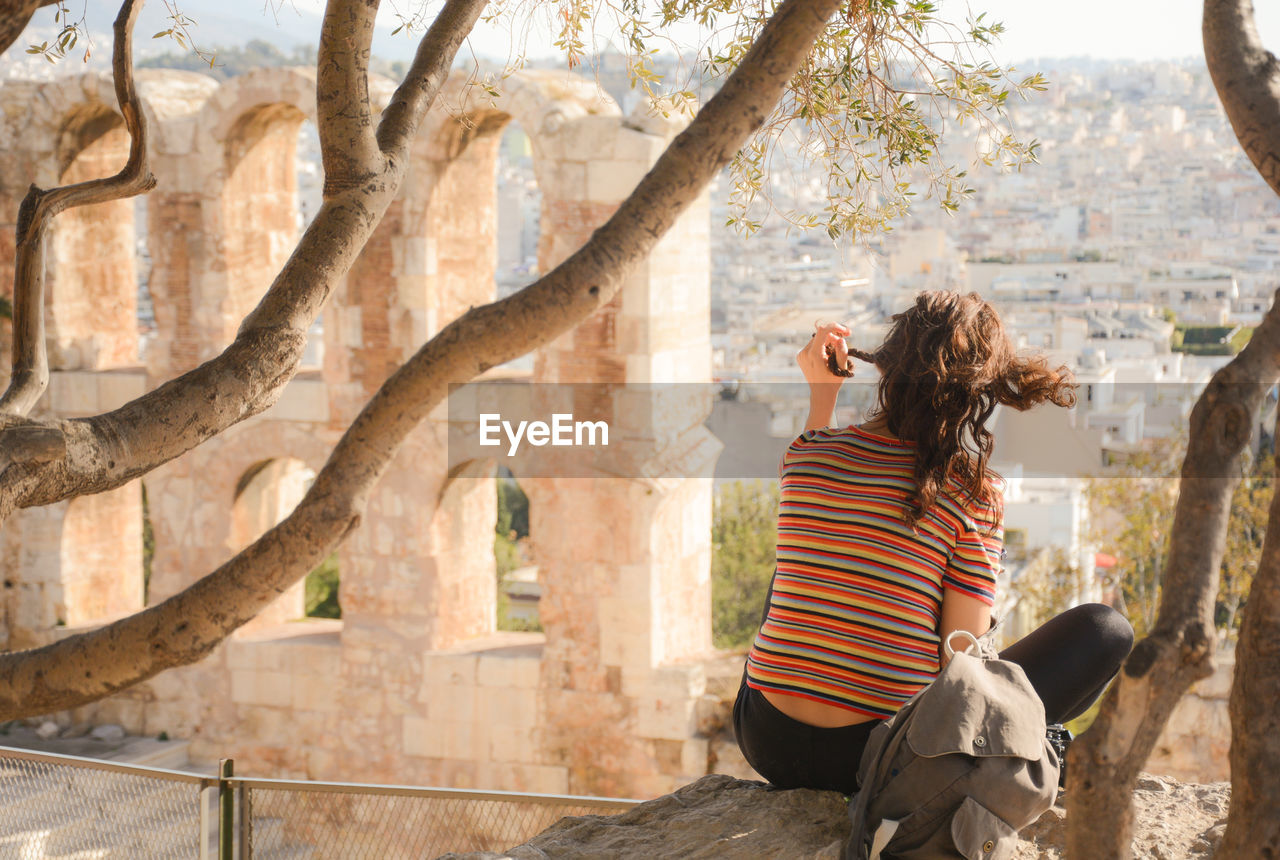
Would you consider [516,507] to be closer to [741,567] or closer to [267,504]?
[741,567]

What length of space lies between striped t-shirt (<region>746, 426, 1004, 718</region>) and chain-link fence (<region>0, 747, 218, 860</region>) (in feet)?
6.40

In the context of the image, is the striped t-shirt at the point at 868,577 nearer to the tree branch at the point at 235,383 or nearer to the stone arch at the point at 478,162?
the tree branch at the point at 235,383

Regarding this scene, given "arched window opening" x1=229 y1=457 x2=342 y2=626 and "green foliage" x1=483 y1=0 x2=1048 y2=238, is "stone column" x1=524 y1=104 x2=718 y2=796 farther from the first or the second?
"green foliage" x1=483 y1=0 x2=1048 y2=238

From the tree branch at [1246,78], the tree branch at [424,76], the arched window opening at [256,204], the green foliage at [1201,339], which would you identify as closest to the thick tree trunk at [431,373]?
the tree branch at [424,76]

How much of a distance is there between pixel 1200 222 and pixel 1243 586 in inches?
1915

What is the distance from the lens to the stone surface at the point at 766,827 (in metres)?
3.13

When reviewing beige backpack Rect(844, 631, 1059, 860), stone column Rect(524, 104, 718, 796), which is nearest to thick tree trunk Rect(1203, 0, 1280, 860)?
beige backpack Rect(844, 631, 1059, 860)

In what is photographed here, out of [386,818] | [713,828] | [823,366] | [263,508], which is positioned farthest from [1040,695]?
[263,508]

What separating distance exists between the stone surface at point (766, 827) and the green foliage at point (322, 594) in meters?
19.1

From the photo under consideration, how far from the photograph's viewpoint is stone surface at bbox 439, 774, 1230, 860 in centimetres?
313

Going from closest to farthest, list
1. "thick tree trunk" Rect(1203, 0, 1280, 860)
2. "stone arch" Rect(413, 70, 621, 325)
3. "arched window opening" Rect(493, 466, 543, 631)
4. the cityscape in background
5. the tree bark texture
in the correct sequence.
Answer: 1. "thick tree trunk" Rect(1203, 0, 1280, 860)
2. the tree bark texture
3. "stone arch" Rect(413, 70, 621, 325)
4. "arched window opening" Rect(493, 466, 543, 631)
5. the cityscape in background

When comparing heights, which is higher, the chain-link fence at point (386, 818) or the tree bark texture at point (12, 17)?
the tree bark texture at point (12, 17)

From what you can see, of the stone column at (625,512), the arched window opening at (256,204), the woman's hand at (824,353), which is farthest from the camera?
the arched window opening at (256,204)

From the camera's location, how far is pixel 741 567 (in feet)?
93.3
